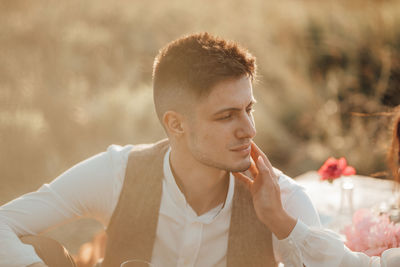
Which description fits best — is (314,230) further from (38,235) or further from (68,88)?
(68,88)

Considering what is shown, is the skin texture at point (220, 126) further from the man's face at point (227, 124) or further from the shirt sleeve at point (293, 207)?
the shirt sleeve at point (293, 207)

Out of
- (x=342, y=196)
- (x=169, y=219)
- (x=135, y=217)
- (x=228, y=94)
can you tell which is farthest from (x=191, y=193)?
(x=342, y=196)

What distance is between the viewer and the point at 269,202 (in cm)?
192

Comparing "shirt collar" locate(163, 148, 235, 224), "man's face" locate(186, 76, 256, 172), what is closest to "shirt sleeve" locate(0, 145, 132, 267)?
"shirt collar" locate(163, 148, 235, 224)

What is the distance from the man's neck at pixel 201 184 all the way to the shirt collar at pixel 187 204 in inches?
1.3

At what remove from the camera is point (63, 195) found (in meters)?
2.15

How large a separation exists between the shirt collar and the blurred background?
3214 mm

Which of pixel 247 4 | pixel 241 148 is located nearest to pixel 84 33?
pixel 247 4

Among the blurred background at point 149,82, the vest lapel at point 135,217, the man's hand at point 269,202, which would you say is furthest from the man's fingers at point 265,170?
the blurred background at point 149,82

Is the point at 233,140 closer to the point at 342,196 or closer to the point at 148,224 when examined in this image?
the point at 148,224

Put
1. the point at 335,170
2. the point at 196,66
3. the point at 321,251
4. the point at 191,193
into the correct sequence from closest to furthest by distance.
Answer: the point at 321,251 < the point at 196,66 < the point at 191,193 < the point at 335,170

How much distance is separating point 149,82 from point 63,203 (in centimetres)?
575

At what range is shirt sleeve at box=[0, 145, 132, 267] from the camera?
192cm

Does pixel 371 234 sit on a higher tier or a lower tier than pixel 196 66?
lower
